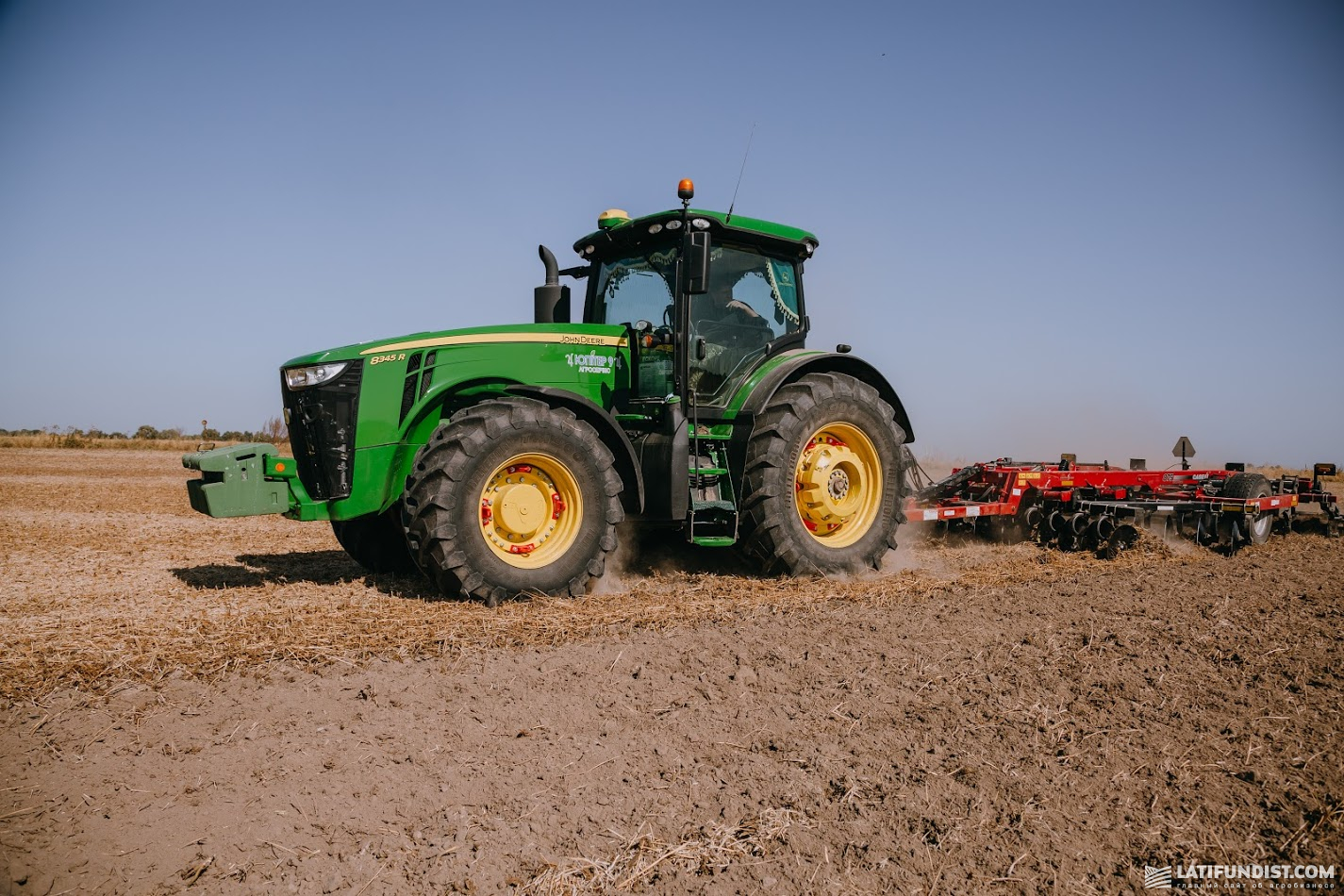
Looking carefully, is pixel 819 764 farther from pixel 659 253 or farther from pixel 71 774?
pixel 659 253

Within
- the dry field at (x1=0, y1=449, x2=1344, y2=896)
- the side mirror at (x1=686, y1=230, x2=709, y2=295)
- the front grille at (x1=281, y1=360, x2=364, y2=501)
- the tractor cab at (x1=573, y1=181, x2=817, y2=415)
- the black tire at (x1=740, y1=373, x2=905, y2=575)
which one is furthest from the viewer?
the tractor cab at (x1=573, y1=181, x2=817, y2=415)

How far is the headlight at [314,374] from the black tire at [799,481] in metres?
2.80

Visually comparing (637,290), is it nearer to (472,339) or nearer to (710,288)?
(710,288)

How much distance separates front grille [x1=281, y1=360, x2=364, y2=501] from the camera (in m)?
5.45

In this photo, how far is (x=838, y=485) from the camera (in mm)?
6820

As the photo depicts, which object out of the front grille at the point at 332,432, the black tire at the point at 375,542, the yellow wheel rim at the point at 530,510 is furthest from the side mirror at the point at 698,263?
the black tire at the point at 375,542

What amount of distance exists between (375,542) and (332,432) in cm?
135

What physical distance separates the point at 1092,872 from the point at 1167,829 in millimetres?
358

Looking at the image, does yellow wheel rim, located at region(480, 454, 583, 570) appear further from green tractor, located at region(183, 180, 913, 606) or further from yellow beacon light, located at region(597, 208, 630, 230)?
yellow beacon light, located at region(597, 208, 630, 230)

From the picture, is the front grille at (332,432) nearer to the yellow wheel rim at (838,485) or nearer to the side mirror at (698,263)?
the side mirror at (698,263)

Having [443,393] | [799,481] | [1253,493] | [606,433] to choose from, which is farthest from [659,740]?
[1253,493]

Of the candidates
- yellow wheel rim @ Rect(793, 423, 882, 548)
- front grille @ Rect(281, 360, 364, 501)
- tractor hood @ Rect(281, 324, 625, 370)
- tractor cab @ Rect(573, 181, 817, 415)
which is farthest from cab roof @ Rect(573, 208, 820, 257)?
front grille @ Rect(281, 360, 364, 501)

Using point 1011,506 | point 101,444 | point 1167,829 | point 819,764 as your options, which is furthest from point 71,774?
point 101,444

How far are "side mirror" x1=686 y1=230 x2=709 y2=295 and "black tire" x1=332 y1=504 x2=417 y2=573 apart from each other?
2.78m
